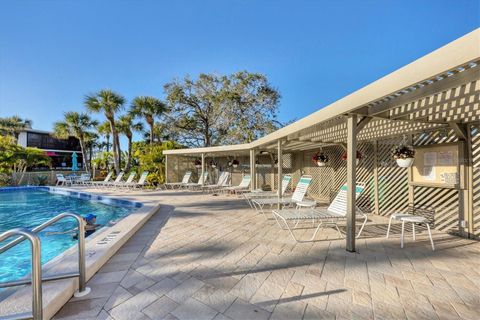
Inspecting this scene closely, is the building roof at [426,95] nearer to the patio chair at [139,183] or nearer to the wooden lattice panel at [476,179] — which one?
the wooden lattice panel at [476,179]

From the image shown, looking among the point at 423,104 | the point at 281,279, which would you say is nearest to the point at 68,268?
the point at 281,279

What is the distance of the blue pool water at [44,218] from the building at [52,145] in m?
24.5

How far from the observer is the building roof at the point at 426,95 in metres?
1.98

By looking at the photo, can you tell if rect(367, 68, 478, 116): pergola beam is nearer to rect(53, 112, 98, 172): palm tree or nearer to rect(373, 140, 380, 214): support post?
rect(373, 140, 380, 214): support post

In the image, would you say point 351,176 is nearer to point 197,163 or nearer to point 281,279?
point 281,279

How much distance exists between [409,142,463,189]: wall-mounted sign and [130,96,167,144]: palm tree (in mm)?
16081

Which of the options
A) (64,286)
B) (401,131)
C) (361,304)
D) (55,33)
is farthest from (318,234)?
(55,33)

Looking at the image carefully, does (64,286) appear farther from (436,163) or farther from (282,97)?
(282,97)

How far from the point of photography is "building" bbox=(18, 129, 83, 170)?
29.1 m

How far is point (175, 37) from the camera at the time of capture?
13594 millimetres

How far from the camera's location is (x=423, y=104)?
10.9 feet

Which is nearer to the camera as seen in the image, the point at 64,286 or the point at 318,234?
the point at 64,286

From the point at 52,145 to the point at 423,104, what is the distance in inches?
1567

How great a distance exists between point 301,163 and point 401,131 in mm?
5957
